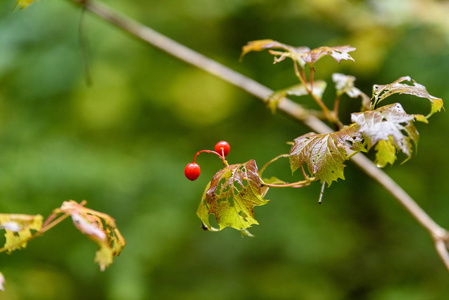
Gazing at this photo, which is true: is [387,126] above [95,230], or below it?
above

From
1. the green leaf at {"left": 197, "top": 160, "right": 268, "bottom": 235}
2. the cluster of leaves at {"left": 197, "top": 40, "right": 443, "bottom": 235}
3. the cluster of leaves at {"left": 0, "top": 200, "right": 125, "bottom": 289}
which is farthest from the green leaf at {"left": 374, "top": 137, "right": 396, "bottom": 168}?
the cluster of leaves at {"left": 0, "top": 200, "right": 125, "bottom": 289}

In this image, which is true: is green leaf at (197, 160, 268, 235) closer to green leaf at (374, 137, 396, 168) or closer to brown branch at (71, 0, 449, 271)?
green leaf at (374, 137, 396, 168)

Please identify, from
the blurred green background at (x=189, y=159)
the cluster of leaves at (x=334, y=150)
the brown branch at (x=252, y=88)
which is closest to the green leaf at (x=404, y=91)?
the cluster of leaves at (x=334, y=150)

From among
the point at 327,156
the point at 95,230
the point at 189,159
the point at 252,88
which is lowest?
the point at 95,230

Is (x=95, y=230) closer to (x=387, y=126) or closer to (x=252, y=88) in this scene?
(x=387, y=126)

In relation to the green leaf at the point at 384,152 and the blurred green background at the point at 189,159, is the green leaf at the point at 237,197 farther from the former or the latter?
the blurred green background at the point at 189,159

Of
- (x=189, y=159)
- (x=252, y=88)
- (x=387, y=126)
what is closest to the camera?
(x=387, y=126)

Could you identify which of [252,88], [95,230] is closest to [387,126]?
→ [95,230]

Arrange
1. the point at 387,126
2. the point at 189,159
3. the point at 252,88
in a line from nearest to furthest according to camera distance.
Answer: the point at 387,126 → the point at 252,88 → the point at 189,159
